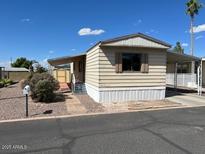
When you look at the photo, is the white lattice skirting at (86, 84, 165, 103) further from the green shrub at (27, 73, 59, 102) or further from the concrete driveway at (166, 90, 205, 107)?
the green shrub at (27, 73, 59, 102)

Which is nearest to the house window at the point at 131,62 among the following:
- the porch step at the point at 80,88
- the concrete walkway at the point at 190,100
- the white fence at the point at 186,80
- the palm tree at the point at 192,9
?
the concrete walkway at the point at 190,100

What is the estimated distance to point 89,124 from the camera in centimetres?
640

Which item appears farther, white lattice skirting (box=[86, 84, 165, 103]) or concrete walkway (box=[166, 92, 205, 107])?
white lattice skirting (box=[86, 84, 165, 103])

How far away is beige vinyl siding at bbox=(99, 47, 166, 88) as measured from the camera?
10164mm

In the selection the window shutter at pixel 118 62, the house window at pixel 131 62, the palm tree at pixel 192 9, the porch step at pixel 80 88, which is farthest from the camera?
the palm tree at pixel 192 9

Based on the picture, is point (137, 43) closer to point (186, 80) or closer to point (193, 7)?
point (186, 80)

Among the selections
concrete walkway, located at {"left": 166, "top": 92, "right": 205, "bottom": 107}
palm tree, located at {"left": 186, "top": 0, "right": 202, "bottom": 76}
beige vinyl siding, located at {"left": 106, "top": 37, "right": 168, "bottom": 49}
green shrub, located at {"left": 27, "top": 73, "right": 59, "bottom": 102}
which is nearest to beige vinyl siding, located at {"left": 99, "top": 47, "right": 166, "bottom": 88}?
beige vinyl siding, located at {"left": 106, "top": 37, "right": 168, "bottom": 49}

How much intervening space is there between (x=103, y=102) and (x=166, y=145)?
5.85 metres

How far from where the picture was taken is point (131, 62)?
10711mm

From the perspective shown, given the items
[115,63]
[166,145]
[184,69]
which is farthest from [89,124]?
[184,69]

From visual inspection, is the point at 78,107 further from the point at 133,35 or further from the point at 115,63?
the point at 133,35

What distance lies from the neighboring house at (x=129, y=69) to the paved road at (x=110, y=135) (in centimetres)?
290

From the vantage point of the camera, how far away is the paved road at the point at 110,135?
4395 mm

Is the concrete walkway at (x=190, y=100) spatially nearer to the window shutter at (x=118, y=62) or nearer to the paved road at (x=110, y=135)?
the paved road at (x=110, y=135)
